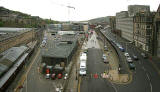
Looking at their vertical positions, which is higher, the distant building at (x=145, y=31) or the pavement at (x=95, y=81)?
the distant building at (x=145, y=31)

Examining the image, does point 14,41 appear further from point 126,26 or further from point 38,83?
point 126,26

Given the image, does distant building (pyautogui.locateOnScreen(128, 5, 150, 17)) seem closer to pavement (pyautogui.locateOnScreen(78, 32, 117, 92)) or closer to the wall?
pavement (pyautogui.locateOnScreen(78, 32, 117, 92))

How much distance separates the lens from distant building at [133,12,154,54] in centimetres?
4362

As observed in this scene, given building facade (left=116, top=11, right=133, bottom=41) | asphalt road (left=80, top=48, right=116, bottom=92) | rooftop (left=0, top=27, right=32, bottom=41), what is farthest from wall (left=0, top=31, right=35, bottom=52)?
building facade (left=116, top=11, right=133, bottom=41)

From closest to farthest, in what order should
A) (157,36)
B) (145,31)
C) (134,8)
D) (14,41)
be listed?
1. (157,36)
2. (145,31)
3. (14,41)
4. (134,8)

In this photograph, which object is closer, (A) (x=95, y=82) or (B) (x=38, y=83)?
(A) (x=95, y=82)

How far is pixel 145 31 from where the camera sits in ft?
148

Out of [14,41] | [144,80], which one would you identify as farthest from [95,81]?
[14,41]

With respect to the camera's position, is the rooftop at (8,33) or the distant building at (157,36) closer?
the distant building at (157,36)

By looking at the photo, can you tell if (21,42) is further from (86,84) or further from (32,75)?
(86,84)

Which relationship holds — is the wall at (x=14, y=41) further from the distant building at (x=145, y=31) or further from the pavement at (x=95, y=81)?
the distant building at (x=145, y=31)

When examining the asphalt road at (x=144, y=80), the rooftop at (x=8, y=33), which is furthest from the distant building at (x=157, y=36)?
the rooftop at (x=8, y=33)

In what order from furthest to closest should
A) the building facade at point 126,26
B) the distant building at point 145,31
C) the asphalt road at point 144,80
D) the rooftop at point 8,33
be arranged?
the building facade at point 126,26, the rooftop at point 8,33, the distant building at point 145,31, the asphalt road at point 144,80

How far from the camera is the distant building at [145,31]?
143 ft
